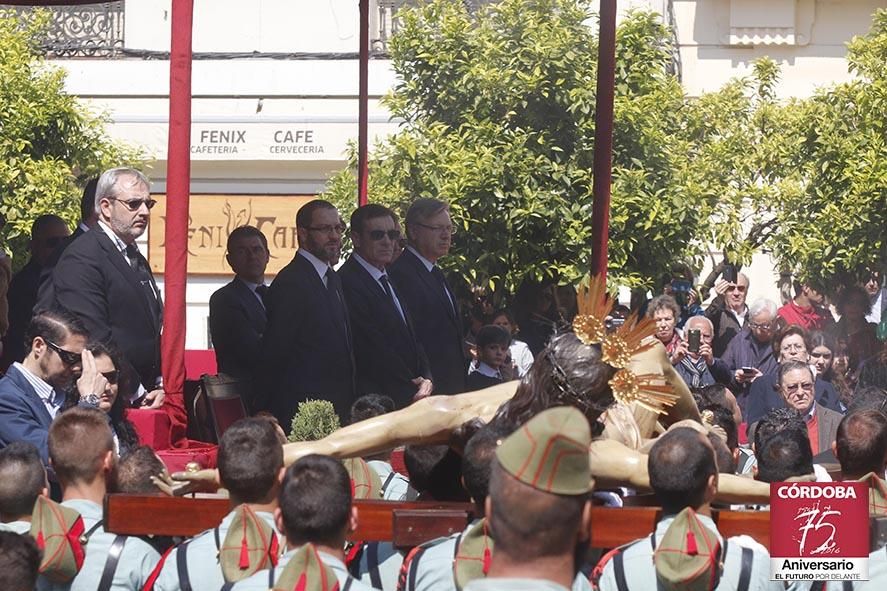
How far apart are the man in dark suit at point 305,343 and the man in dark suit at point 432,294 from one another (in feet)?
2.34

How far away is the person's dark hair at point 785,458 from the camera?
505 cm

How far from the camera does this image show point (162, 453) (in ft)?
18.6

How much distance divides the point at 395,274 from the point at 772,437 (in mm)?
3008

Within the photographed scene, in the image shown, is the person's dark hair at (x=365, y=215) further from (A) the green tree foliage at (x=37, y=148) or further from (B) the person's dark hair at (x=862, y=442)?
(A) the green tree foliage at (x=37, y=148)

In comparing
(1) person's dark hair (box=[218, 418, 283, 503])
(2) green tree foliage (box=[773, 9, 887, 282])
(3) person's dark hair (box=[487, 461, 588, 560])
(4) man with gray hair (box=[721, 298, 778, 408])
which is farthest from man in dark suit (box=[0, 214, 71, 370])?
(2) green tree foliage (box=[773, 9, 887, 282])

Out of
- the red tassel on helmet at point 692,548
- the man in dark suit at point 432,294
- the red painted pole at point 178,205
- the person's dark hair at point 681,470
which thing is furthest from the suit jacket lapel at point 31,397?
the man in dark suit at point 432,294

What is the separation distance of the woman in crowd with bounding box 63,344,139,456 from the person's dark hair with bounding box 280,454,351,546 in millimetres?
1682

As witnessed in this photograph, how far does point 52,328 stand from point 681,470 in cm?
220

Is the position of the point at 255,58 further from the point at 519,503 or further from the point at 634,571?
the point at 519,503

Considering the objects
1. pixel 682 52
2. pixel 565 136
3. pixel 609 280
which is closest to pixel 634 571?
pixel 609 280

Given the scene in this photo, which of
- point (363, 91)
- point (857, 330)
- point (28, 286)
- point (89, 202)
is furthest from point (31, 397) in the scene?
point (857, 330)

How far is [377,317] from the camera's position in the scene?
290 inches

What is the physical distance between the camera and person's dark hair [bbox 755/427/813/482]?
5051 millimetres

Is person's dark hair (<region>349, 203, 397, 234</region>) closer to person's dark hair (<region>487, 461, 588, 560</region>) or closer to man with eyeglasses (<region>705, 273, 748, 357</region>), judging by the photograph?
man with eyeglasses (<region>705, 273, 748, 357</region>)
